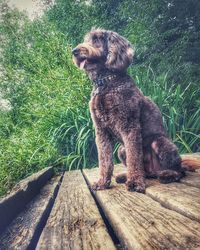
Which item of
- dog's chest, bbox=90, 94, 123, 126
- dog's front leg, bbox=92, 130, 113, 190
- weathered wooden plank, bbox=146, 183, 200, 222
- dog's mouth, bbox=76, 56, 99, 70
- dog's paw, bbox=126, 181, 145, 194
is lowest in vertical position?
weathered wooden plank, bbox=146, 183, 200, 222

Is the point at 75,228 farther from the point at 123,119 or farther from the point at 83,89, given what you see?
the point at 83,89

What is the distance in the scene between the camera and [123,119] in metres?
2.50

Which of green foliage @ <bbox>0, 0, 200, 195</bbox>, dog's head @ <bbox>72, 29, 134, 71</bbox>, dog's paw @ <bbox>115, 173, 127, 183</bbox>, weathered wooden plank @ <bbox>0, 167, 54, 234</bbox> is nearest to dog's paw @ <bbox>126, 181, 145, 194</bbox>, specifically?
dog's paw @ <bbox>115, 173, 127, 183</bbox>

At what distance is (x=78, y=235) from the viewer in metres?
1.35

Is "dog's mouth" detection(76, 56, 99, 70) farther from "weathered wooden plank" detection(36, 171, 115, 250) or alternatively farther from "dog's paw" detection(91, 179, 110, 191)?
"weathered wooden plank" detection(36, 171, 115, 250)

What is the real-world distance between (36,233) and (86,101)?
4257 millimetres

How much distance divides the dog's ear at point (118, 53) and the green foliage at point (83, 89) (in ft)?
6.65

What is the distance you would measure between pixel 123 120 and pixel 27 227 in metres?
1.18

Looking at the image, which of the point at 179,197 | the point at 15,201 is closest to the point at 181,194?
the point at 179,197

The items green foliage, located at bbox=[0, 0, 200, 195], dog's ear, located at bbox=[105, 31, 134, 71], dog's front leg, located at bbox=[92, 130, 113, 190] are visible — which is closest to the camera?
dog's front leg, located at bbox=[92, 130, 113, 190]

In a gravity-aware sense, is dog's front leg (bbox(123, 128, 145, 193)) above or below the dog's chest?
below

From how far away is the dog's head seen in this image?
8.95ft

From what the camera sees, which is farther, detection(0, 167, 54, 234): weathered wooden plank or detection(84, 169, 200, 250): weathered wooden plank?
detection(0, 167, 54, 234): weathered wooden plank

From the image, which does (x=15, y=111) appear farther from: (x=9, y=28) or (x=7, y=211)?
(x=7, y=211)
